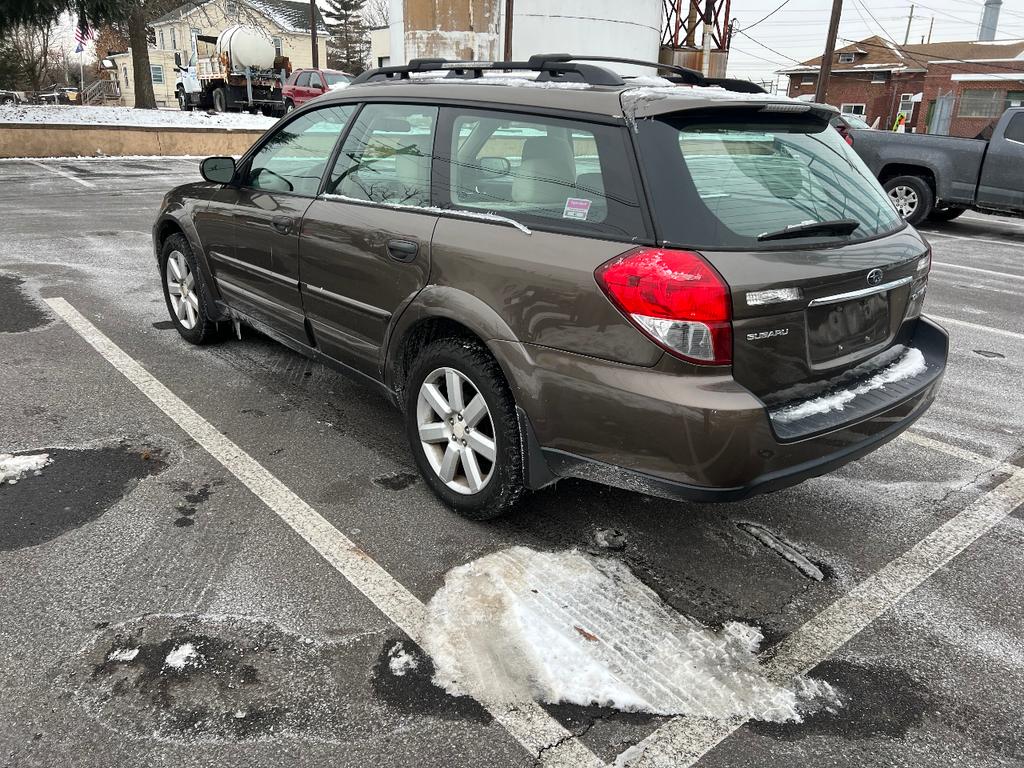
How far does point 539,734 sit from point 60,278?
6.60m

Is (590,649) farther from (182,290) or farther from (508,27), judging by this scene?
(508,27)

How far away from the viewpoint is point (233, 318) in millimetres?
4609

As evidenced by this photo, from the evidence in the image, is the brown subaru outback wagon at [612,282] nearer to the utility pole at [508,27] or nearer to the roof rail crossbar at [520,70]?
the roof rail crossbar at [520,70]

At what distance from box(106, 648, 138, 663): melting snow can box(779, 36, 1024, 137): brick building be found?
4304 cm

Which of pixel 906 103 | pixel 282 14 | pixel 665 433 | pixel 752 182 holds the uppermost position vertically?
pixel 282 14

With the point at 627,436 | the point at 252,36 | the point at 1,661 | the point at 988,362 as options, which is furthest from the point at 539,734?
the point at 252,36

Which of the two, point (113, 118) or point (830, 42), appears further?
point (830, 42)

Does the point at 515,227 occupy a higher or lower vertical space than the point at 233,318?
higher

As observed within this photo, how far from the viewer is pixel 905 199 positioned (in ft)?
37.3

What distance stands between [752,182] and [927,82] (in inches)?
1927

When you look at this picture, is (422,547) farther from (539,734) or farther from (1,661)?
(1,661)

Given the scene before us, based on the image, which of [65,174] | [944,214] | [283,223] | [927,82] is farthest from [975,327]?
[927,82]

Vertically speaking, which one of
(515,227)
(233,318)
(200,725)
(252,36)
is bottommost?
(200,725)

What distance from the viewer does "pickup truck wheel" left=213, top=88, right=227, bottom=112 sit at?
1209 inches
